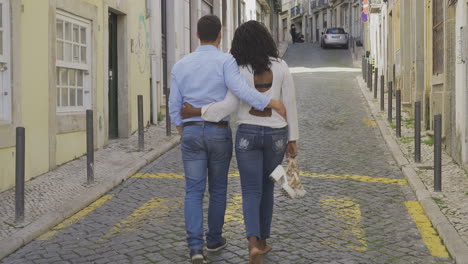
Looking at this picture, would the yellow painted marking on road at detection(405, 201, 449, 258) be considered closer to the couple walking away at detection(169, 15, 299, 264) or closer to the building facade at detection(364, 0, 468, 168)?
the couple walking away at detection(169, 15, 299, 264)

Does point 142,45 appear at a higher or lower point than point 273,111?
higher

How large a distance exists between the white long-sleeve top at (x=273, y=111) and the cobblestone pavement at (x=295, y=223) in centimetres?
102

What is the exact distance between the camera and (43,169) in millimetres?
8492

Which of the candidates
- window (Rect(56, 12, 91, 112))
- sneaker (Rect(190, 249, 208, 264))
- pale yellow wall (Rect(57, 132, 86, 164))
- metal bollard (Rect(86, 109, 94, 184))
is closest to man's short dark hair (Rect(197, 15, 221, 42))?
sneaker (Rect(190, 249, 208, 264))

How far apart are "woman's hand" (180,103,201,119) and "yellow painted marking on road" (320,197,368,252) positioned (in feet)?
5.15

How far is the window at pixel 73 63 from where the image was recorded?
953 cm

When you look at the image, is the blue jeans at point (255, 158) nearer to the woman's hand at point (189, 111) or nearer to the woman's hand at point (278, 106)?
the woman's hand at point (278, 106)

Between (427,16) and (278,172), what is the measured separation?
29.0ft

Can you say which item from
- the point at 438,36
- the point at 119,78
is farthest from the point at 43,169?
the point at 438,36

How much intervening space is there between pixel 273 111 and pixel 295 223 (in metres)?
1.74

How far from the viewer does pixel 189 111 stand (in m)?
4.56

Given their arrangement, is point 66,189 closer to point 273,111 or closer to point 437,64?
point 273,111

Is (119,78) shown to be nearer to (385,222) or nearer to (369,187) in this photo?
(369,187)

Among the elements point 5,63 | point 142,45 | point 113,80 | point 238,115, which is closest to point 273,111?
point 238,115
